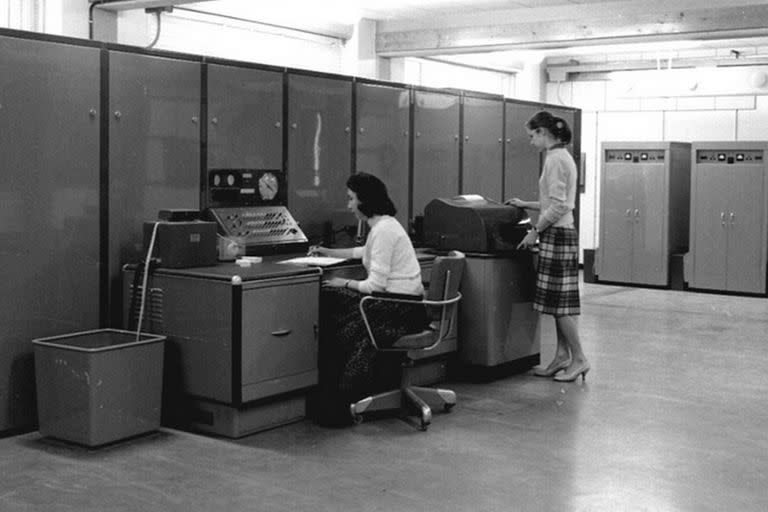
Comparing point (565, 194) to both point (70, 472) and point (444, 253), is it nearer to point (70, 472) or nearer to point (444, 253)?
point (444, 253)

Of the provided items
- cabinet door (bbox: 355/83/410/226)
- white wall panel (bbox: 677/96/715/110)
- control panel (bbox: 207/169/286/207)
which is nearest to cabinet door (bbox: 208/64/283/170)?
control panel (bbox: 207/169/286/207)

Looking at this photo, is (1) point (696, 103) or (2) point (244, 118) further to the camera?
(1) point (696, 103)

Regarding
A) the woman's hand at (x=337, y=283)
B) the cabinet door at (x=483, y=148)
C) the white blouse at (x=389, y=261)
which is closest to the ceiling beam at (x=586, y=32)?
the cabinet door at (x=483, y=148)

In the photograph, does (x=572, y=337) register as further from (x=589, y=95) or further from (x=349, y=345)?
(x=589, y=95)

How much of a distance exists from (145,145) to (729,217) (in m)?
7.61

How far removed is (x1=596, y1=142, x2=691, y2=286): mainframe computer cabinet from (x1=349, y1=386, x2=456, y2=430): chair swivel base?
6.53 metres

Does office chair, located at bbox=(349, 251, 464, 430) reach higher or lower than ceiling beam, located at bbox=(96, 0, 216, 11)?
lower

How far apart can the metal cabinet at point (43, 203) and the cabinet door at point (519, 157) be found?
4219 mm

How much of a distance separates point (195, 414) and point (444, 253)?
2061 mm

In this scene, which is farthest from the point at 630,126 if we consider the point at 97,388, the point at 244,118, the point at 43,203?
the point at 97,388

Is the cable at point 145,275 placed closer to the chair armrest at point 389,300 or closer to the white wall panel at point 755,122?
the chair armrest at point 389,300

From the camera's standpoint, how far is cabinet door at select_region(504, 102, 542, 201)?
27.1ft

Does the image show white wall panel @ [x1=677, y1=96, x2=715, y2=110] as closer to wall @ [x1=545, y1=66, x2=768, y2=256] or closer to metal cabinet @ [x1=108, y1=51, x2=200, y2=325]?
wall @ [x1=545, y1=66, x2=768, y2=256]

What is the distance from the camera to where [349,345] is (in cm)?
495
